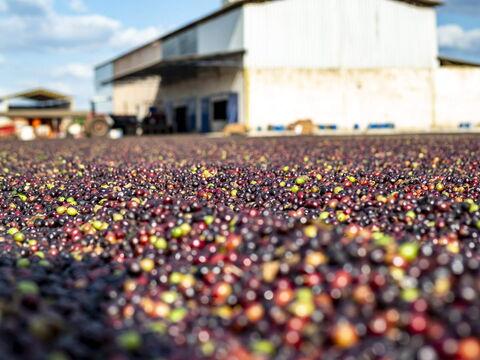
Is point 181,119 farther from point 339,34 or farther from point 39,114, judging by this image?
point 39,114

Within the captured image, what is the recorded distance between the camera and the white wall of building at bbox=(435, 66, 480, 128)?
44.8 m

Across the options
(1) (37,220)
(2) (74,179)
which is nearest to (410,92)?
(2) (74,179)

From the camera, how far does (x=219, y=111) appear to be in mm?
47688

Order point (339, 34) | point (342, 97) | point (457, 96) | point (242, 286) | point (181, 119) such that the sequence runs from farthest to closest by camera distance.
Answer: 1. point (181, 119)
2. point (457, 96)
3. point (342, 97)
4. point (339, 34)
5. point (242, 286)

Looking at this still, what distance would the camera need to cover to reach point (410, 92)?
44.2 m

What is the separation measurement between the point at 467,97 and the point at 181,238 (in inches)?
1759

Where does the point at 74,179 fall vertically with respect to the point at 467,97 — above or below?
below

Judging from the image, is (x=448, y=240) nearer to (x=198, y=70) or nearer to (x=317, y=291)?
(x=317, y=291)

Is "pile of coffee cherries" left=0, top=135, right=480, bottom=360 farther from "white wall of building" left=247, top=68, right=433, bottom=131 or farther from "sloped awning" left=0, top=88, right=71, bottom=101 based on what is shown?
"sloped awning" left=0, top=88, right=71, bottom=101

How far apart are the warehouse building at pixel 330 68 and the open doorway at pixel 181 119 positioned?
5.93 m

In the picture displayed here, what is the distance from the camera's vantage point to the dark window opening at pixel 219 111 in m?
47.4

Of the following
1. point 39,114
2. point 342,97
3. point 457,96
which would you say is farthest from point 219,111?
point 39,114

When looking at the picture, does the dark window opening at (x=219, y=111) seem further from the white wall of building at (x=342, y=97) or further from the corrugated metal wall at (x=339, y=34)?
the corrugated metal wall at (x=339, y=34)

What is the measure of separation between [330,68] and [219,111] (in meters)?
9.74
